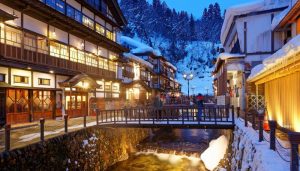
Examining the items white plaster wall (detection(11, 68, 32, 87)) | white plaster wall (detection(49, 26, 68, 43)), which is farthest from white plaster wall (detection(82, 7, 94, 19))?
white plaster wall (detection(11, 68, 32, 87))

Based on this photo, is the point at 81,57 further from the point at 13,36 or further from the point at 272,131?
the point at 272,131

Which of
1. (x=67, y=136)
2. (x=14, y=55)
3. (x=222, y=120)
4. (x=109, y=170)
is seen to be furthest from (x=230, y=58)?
(x=14, y=55)

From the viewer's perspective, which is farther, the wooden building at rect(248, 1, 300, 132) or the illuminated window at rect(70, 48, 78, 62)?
the illuminated window at rect(70, 48, 78, 62)

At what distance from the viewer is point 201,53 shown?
11362cm

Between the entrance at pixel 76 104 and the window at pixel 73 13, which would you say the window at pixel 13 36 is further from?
the entrance at pixel 76 104

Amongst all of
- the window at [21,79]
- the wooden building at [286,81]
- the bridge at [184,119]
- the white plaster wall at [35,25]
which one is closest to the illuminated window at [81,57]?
the white plaster wall at [35,25]

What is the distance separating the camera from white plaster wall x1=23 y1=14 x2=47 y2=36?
Result: 18.8m

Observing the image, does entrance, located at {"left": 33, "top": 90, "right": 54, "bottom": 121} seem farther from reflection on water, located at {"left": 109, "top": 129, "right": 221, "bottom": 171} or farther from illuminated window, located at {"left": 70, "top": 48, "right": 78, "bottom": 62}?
reflection on water, located at {"left": 109, "top": 129, "right": 221, "bottom": 171}

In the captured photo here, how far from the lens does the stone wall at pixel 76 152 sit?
10570 millimetres

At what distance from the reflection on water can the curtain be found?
6.90 m

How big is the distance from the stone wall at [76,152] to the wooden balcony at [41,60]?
20.3ft

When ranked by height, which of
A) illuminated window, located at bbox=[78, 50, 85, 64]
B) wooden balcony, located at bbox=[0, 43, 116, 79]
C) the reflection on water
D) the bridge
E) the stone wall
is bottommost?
the reflection on water

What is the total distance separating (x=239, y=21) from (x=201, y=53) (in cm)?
9172

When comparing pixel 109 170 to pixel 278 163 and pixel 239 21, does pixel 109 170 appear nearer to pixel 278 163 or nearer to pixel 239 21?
pixel 278 163
